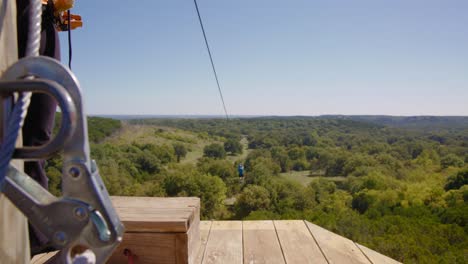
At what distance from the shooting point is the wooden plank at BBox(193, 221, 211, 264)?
1.89 m

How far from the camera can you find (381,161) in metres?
46.0

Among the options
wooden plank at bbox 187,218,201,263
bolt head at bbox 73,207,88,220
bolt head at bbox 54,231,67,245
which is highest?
bolt head at bbox 73,207,88,220

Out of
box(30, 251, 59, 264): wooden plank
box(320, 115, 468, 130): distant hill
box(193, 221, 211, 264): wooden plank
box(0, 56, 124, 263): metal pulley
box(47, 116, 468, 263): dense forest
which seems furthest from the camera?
box(320, 115, 468, 130): distant hill

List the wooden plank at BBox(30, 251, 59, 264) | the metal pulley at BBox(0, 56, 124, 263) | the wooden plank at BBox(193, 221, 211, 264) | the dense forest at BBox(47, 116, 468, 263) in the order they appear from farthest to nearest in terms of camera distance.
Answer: the dense forest at BBox(47, 116, 468, 263) → the wooden plank at BBox(193, 221, 211, 264) → the wooden plank at BBox(30, 251, 59, 264) → the metal pulley at BBox(0, 56, 124, 263)

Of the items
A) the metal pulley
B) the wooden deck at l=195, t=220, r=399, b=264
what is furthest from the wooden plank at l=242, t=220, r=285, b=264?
the metal pulley

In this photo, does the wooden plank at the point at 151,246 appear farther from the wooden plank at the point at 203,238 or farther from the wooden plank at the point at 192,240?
the wooden plank at the point at 203,238

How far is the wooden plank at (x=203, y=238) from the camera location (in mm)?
1887

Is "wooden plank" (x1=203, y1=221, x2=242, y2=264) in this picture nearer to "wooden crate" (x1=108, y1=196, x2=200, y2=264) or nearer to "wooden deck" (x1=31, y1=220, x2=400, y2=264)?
"wooden deck" (x1=31, y1=220, x2=400, y2=264)

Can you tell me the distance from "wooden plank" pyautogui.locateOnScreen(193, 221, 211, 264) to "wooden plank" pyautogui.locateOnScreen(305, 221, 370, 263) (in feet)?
2.19

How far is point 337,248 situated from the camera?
2.05 metres

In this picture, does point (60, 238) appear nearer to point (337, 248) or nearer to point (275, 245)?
point (275, 245)

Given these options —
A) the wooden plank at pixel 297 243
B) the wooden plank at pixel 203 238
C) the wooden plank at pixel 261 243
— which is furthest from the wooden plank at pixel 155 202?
the wooden plank at pixel 297 243

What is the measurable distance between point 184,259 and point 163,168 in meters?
35.1

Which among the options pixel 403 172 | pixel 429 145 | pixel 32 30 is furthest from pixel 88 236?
pixel 429 145
